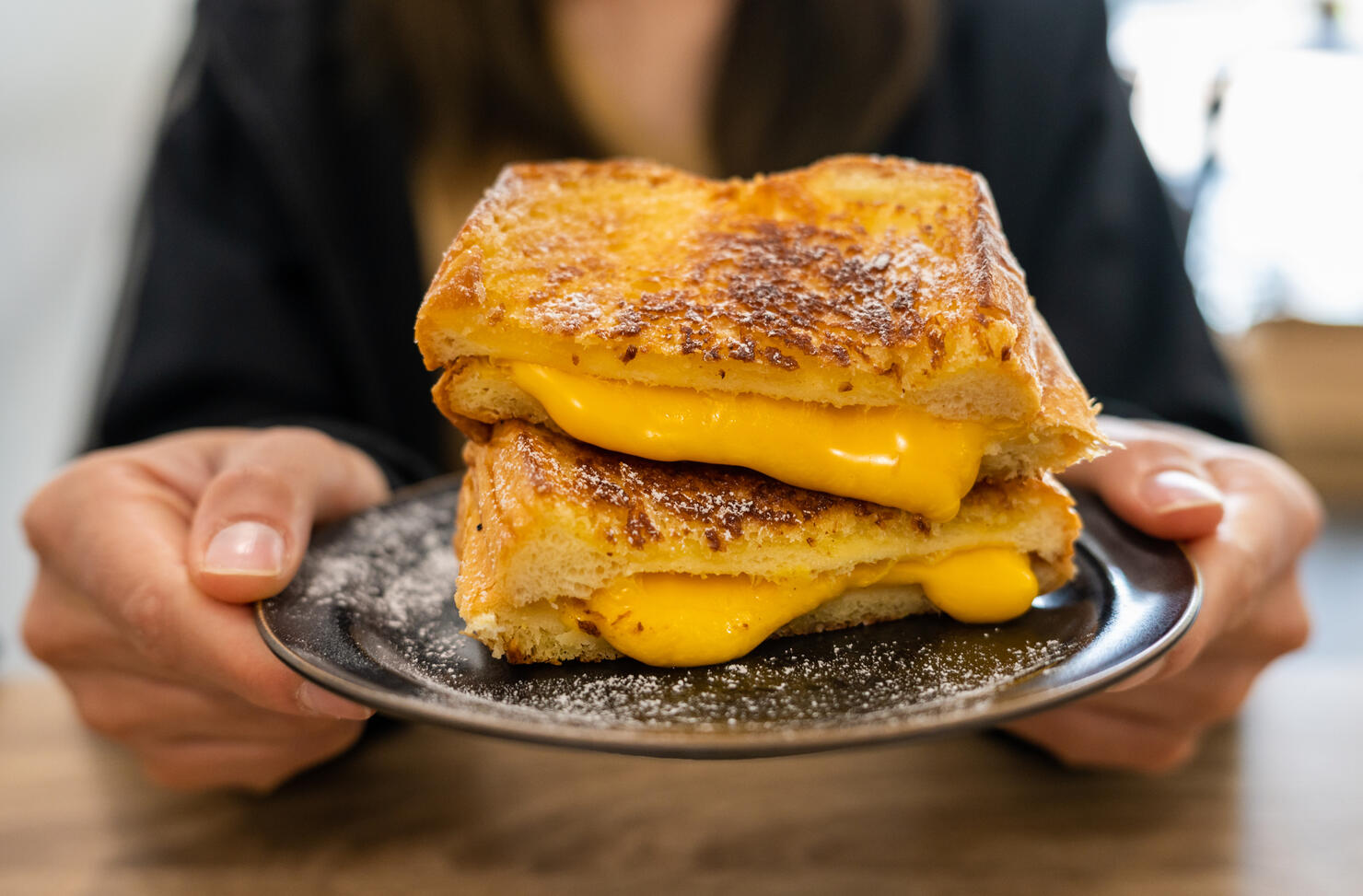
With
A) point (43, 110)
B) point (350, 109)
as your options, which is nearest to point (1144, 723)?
point (350, 109)

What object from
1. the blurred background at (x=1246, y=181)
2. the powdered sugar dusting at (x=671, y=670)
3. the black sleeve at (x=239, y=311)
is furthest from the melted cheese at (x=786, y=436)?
the blurred background at (x=1246, y=181)

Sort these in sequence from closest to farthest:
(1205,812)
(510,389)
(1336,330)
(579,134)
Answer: (510,389) < (1205,812) < (579,134) < (1336,330)

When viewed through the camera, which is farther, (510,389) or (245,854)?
(245,854)

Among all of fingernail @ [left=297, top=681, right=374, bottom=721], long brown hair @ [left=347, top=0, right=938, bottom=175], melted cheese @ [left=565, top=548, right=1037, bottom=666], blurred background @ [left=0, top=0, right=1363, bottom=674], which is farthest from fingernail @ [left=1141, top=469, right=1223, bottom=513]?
blurred background @ [left=0, top=0, right=1363, bottom=674]

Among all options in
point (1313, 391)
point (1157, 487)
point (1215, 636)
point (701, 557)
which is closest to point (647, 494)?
point (701, 557)

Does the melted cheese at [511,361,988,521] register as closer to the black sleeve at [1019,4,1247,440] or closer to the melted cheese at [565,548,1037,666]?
the melted cheese at [565,548,1037,666]

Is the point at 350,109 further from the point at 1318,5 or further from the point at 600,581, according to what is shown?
the point at 1318,5
